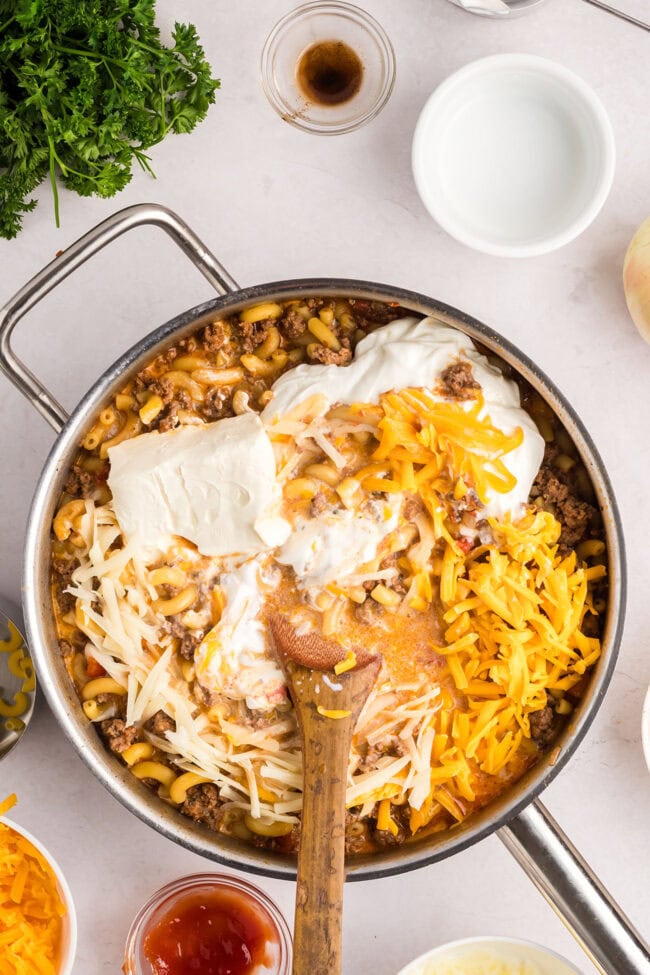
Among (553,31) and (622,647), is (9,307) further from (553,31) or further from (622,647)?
(622,647)

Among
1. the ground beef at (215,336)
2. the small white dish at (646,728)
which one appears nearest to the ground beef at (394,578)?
the ground beef at (215,336)

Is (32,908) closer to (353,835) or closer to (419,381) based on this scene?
(353,835)

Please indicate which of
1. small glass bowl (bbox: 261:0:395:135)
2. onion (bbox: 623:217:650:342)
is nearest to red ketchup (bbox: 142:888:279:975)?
onion (bbox: 623:217:650:342)

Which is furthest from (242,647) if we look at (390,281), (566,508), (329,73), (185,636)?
(329,73)

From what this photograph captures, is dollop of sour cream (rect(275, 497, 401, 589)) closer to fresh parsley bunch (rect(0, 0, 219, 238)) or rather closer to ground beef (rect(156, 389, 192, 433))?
ground beef (rect(156, 389, 192, 433))

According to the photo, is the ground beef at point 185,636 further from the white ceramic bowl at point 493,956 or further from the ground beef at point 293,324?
the white ceramic bowl at point 493,956

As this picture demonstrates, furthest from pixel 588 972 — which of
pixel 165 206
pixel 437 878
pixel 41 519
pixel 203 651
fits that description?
pixel 165 206
